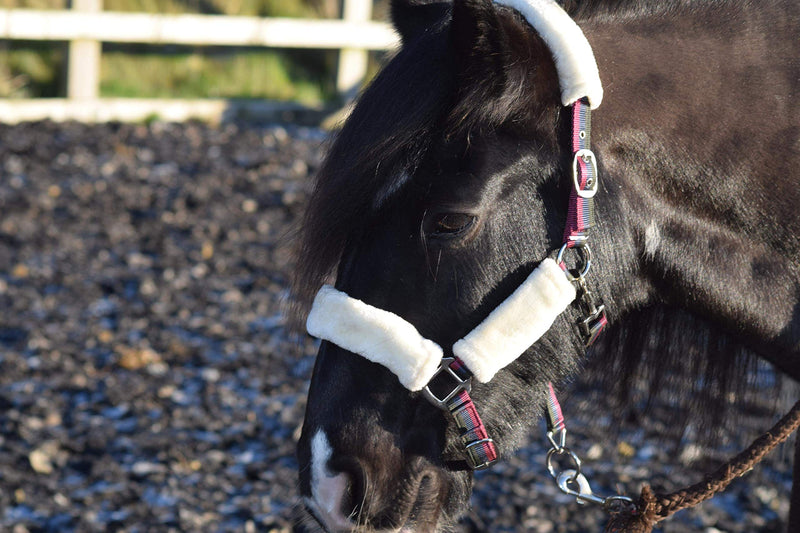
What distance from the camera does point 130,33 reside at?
6.49 metres

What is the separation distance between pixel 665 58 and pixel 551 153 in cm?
31

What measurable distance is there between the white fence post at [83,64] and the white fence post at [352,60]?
1996 mm

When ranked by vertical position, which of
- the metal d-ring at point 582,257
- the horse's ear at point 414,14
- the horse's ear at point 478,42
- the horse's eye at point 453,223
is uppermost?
the horse's ear at point 478,42

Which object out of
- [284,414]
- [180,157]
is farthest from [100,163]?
[284,414]

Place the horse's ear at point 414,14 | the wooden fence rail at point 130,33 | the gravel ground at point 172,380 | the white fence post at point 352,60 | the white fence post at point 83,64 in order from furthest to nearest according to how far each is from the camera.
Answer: the white fence post at point 352,60 < the white fence post at point 83,64 < the wooden fence rail at point 130,33 < the gravel ground at point 172,380 < the horse's ear at point 414,14

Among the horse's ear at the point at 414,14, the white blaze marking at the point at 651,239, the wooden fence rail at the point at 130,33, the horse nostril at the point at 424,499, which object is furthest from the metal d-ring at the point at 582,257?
the wooden fence rail at the point at 130,33

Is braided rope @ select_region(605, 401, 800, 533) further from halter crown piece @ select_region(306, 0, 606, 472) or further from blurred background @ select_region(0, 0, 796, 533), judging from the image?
halter crown piece @ select_region(306, 0, 606, 472)

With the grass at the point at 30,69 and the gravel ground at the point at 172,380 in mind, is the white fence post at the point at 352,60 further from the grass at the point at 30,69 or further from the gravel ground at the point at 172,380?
the grass at the point at 30,69

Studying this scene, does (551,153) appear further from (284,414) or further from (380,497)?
(284,414)

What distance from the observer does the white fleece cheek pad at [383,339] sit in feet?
4.91

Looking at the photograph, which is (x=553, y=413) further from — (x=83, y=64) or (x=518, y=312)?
(x=83, y=64)

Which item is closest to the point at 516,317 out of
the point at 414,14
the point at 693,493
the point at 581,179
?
the point at 581,179

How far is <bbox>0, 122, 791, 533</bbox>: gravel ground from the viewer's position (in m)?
2.96

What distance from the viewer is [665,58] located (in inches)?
63.7
